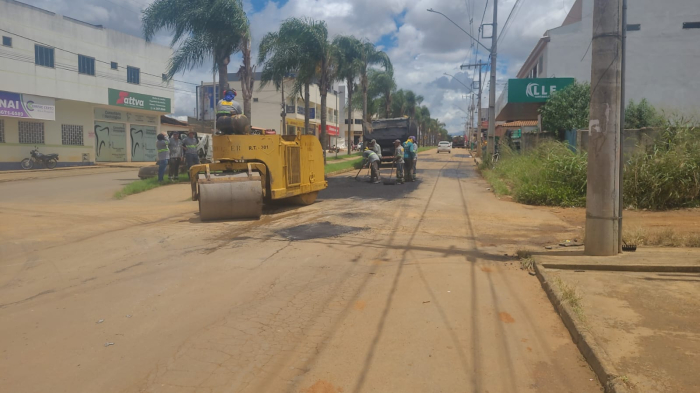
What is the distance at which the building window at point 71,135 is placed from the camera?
3003 cm

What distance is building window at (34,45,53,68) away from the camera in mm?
26766

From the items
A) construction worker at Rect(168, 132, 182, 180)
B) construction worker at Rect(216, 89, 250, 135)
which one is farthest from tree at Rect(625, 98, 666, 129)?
construction worker at Rect(168, 132, 182, 180)

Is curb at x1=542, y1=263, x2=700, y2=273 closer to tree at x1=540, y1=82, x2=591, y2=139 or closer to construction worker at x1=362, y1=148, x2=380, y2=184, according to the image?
construction worker at x1=362, y1=148, x2=380, y2=184

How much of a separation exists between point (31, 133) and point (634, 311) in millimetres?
30682

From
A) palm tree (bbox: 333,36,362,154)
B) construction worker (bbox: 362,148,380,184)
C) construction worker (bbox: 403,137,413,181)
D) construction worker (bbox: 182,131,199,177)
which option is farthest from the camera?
palm tree (bbox: 333,36,362,154)

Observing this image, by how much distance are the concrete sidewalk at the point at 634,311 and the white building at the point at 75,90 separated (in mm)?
27634

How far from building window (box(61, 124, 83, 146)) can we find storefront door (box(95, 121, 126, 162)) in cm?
181

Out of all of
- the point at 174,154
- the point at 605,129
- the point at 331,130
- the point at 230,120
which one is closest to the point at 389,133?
the point at 174,154

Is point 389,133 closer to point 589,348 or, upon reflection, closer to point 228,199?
point 228,199

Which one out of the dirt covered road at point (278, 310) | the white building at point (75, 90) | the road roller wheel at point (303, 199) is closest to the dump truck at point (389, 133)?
the road roller wheel at point (303, 199)

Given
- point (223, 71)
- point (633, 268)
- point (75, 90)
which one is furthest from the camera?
point (75, 90)

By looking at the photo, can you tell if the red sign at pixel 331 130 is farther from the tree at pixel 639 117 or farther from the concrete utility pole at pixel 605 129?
the concrete utility pole at pixel 605 129

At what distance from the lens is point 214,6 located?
18969 millimetres

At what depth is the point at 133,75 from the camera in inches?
1337
